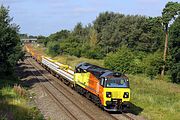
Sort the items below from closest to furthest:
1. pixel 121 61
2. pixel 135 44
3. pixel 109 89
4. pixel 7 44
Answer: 1. pixel 109 89
2. pixel 7 44
3. pixel 121 61
4. pixel 135 44

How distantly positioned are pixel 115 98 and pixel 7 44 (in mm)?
18772

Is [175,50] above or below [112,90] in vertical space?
above

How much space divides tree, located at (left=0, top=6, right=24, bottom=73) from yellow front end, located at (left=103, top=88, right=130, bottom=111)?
17.6m

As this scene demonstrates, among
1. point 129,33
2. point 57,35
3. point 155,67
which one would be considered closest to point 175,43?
point 155,67

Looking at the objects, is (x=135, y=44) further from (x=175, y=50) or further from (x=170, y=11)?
(x=175, y=50)

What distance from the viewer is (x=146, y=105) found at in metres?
25.3

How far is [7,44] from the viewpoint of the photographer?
123 feet

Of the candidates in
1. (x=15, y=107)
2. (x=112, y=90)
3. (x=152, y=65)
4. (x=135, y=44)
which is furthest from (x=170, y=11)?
(x=15, y=107)

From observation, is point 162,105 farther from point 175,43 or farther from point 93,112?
point 175,43

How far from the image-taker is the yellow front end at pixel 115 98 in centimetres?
2250

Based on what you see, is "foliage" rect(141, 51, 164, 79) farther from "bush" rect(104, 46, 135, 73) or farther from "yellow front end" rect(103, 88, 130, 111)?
"yellow front end" rect(103, 88, 130, 111)

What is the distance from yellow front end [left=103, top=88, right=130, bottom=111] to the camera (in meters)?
22.5

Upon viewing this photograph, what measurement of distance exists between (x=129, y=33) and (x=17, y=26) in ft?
156

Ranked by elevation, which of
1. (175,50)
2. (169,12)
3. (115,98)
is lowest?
(115,98)
